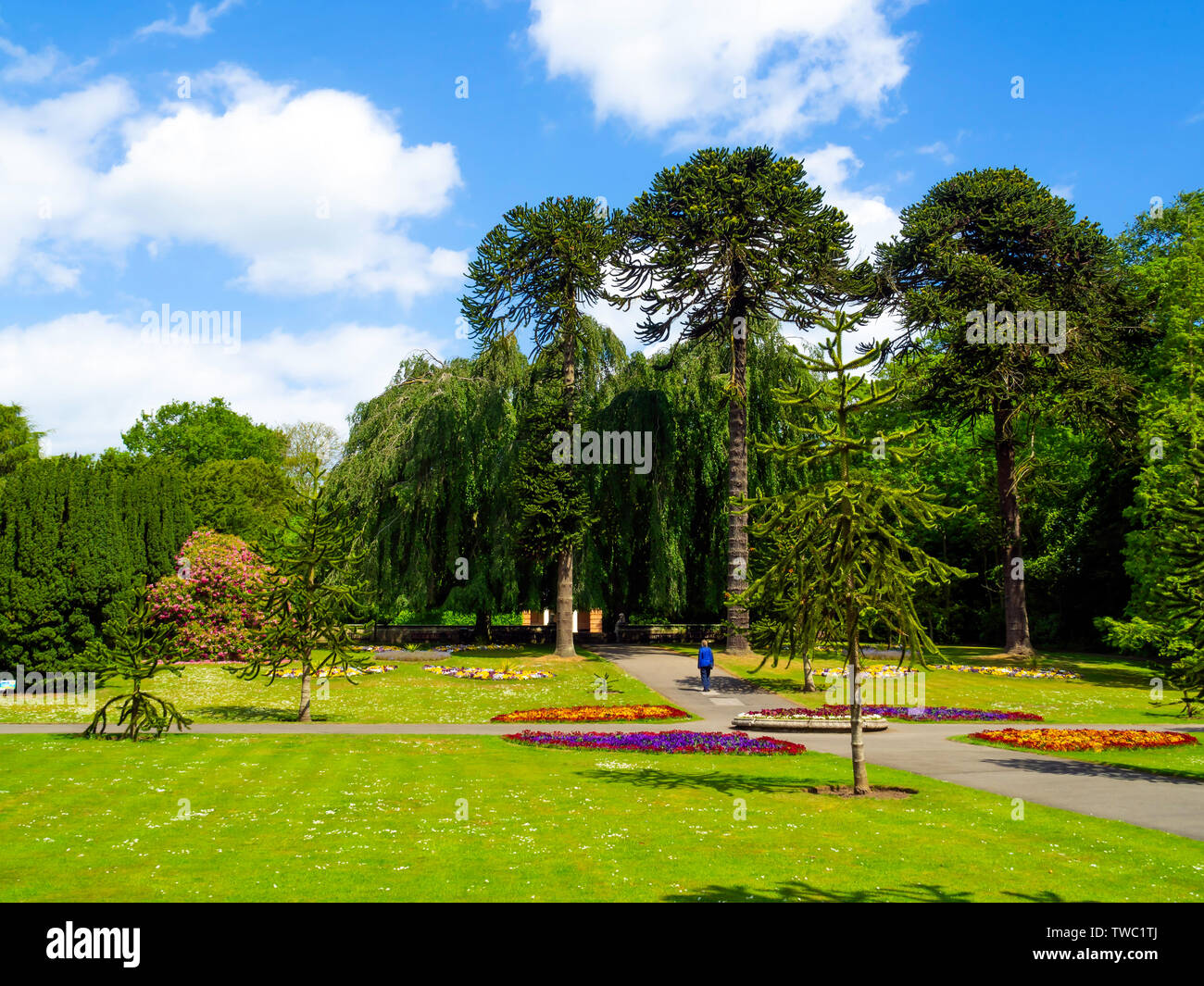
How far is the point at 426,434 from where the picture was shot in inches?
1604

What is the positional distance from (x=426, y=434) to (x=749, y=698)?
20607 mm

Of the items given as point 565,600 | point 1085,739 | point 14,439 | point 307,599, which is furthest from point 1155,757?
point 14,439

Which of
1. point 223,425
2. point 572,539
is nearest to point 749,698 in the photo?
point 572,539

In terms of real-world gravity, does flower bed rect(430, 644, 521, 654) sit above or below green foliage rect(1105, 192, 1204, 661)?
below

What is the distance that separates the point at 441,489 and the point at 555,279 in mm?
11221

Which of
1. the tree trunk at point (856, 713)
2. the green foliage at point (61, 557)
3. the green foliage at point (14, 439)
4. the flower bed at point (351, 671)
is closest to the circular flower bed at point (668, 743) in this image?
the tree trunk at point (856, 713)

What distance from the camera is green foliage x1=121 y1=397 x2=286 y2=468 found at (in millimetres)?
79375

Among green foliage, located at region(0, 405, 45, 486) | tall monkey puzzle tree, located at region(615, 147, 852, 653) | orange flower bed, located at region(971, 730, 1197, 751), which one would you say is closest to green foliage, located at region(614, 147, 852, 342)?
tall monkey puzzle tree, located at region(615, 147, 852, 653)

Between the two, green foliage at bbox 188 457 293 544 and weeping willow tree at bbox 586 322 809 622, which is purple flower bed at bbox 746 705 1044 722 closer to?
weeping willow tree at bbox 586 322 809 622

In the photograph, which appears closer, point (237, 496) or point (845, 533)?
point (845, 533)

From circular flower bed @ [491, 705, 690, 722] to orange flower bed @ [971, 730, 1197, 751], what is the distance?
27.3 feet

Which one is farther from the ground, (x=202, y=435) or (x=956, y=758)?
(x=202, y=435)

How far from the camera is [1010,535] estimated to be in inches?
1633

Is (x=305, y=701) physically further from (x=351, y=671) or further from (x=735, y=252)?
(x=735, y=252)
